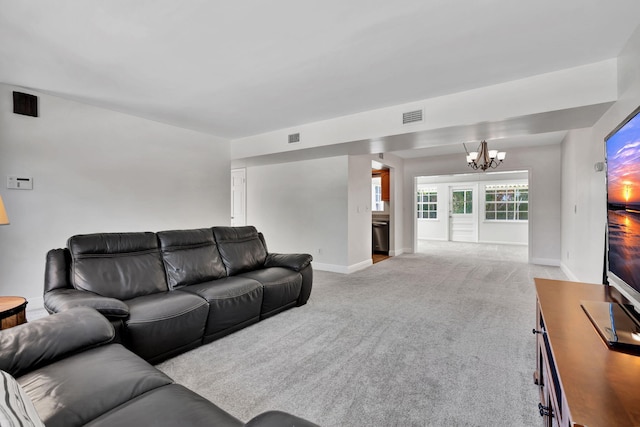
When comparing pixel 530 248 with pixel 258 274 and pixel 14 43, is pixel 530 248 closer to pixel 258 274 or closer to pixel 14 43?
pixel 258 274

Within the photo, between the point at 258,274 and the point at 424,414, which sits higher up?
the point at 258,274

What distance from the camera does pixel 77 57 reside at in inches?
99.4

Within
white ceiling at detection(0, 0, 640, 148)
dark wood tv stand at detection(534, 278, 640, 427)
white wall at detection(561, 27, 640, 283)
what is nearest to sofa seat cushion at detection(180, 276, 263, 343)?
white ceiling at detection(0, 0, 640, 148)

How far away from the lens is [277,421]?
911 millimetres

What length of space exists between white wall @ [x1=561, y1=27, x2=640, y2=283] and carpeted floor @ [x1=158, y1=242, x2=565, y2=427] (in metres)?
0.95

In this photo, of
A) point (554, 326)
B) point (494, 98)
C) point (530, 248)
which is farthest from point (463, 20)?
point (530, 248)

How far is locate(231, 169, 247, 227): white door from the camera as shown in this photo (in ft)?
21.5

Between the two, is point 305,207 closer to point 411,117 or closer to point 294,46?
point 411,117

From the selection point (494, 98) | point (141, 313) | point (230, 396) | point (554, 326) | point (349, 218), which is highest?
point (494, 98)

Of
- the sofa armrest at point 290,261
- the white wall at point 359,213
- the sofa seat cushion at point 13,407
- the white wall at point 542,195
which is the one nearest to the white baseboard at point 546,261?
the white wall at point 542,195

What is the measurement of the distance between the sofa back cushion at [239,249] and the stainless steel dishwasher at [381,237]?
430cm

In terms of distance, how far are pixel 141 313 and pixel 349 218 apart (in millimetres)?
3670

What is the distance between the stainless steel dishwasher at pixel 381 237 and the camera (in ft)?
24.2

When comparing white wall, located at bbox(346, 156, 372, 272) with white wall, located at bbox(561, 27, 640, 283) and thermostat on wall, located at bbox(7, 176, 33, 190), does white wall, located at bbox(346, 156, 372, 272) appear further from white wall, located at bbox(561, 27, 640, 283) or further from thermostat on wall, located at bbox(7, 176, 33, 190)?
thermostat on wall, located at bbox(7, 176, 33, 190)
